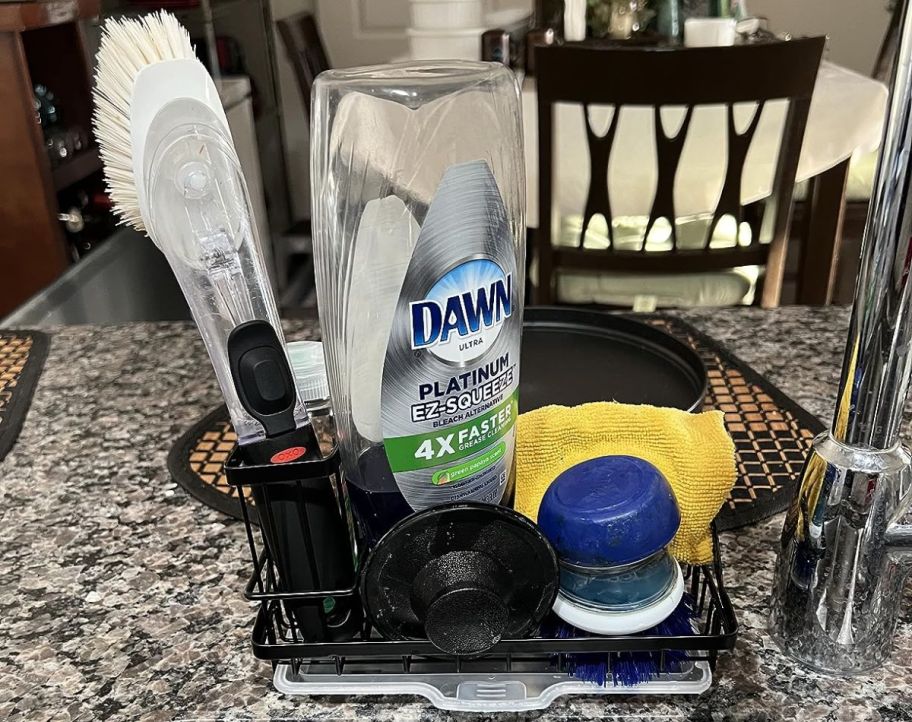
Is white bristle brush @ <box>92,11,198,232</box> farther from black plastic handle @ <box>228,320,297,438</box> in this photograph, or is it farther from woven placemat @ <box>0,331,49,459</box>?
woven placemat @ <box>0,331,49,459</box>

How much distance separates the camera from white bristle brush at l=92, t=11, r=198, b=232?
30 centimetres

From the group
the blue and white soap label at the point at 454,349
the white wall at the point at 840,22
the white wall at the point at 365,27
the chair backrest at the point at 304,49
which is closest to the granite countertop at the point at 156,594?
the blue and white soap label at the point at 454,349

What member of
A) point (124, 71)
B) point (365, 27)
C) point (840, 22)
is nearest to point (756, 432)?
point (124, 71)

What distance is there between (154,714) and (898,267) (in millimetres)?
355

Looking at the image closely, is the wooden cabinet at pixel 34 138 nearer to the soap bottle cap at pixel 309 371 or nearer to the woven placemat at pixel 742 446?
the woven placemat at pixel 742 446

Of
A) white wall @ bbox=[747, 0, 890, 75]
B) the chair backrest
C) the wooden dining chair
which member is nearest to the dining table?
the wooden dining chair

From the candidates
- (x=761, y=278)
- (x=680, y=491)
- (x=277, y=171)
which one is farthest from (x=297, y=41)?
(x=680, y=491)

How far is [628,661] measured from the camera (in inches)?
13.9

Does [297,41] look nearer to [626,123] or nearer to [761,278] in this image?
[626,123]

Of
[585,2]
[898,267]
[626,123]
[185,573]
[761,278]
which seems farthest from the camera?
[585,2]

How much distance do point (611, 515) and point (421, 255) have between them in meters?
0.13

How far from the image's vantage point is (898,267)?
0.30 meters

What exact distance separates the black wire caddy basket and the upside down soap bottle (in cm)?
4

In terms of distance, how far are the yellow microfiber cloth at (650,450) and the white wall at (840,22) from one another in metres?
3.24
